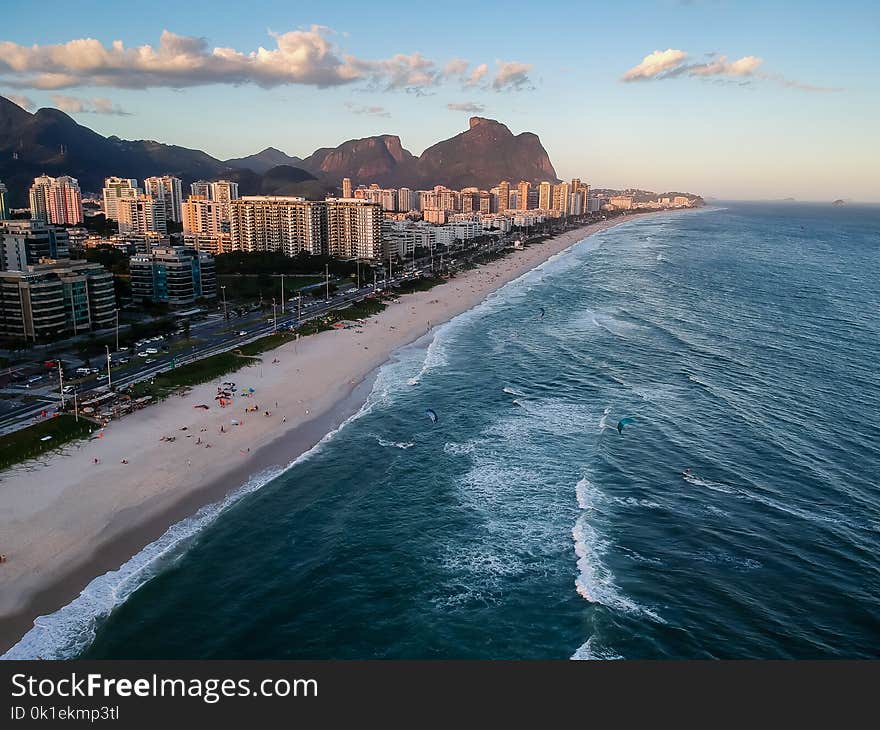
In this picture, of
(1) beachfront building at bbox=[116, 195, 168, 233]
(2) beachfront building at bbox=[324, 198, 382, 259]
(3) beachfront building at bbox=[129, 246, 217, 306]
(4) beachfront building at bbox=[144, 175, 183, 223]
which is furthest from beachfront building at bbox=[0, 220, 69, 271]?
(4) beachfront building at bbox=[144, 175, 183, 223]

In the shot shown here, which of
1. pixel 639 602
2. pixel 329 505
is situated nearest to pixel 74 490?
pixel 329 505

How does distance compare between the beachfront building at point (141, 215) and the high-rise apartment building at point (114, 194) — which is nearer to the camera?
the beachfront building at point (141, 215)

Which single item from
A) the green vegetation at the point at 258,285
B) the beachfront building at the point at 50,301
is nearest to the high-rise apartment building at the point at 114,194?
the green vegetation at the point at 258,285

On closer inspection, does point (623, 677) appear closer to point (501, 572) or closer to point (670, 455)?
point (501, 572)

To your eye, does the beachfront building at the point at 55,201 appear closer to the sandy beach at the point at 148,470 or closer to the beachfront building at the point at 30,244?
the beachfront building at the point at 30,244

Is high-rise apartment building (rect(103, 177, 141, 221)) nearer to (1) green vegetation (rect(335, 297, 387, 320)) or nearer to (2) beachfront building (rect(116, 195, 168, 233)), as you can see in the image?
(2) beachfront building (rect(116, 195, 168, 233))

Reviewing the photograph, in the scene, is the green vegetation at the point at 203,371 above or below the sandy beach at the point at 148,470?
above
